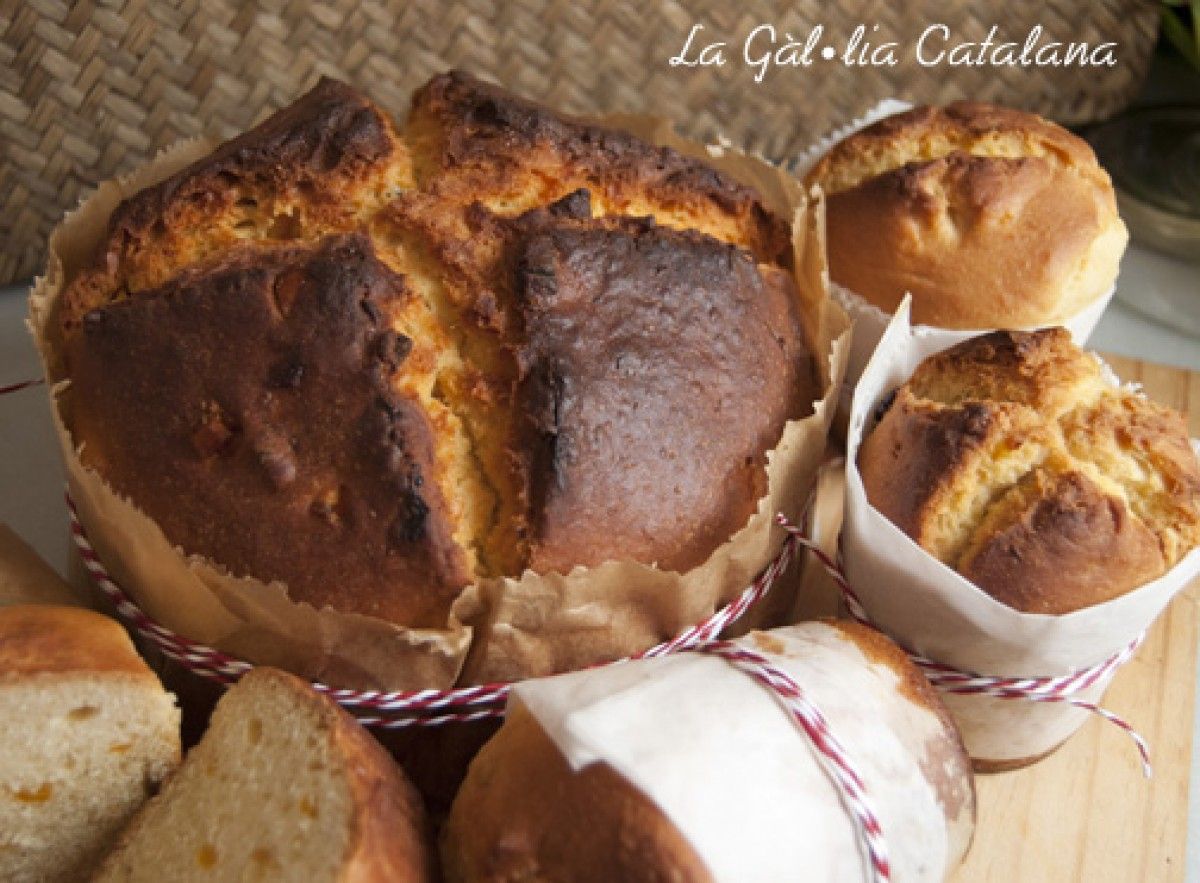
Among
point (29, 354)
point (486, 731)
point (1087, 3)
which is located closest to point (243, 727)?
A: point (486, 731)

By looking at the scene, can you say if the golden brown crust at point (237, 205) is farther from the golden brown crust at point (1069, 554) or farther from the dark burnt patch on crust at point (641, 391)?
the golden brown crust at point (1069, 554)

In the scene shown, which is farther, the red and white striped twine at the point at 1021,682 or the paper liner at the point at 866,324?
the paper liner at the point at 866,324

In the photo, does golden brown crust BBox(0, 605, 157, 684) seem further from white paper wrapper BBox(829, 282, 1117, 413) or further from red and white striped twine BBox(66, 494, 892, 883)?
white paper wrapper BBox(829, 282, 1117, 413)

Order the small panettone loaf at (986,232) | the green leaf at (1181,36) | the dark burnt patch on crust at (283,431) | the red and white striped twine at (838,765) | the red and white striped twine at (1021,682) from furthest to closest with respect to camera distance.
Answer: the green leaf at (1181,36) → the small panettone loaf at (986,232) → the red and white striped twine at (1021,682) → the dark burnt patch on crust at (283,431) → the red and white striped twine at (838,765)

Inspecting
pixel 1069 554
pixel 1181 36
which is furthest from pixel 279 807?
pixel 1181 36

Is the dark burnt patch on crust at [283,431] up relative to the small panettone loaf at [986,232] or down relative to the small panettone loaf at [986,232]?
down

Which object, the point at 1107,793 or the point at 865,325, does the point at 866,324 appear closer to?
the point at 865,325

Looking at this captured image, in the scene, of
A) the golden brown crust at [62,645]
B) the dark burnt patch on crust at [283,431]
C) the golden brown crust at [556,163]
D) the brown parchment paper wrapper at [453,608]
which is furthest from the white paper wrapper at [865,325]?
the golden brown crust at [62,645]

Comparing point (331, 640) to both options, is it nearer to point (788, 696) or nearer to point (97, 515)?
point (97, 515)
